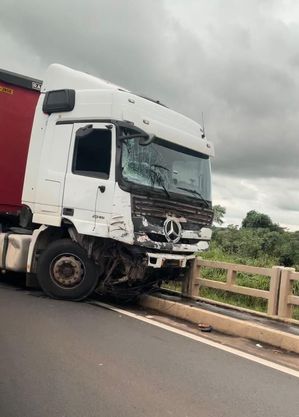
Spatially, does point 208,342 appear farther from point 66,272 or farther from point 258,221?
point 258,221

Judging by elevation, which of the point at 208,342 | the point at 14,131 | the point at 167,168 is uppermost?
the point at 14,131

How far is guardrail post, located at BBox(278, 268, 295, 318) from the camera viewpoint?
772cm

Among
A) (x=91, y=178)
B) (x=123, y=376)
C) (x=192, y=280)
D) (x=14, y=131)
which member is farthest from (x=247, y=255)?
(x=123, y=376)

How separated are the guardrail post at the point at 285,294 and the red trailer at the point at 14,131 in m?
5.10

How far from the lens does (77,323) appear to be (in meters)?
6.99

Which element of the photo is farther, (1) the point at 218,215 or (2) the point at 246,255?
(2) the point at 246,255

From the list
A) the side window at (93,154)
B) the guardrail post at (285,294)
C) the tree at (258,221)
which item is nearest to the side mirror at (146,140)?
the side window at (93,154)

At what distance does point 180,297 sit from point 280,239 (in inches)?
651

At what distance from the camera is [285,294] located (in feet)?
25.3

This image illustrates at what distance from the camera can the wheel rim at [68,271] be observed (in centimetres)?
852

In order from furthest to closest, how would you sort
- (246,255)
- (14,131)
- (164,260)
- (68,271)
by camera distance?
(246,255) → (14,131) → (68,271) → (164,260)

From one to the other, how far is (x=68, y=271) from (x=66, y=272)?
0.04 m

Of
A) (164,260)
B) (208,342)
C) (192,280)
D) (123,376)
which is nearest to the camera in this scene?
(123,376)

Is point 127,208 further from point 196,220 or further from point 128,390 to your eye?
point 128,390
